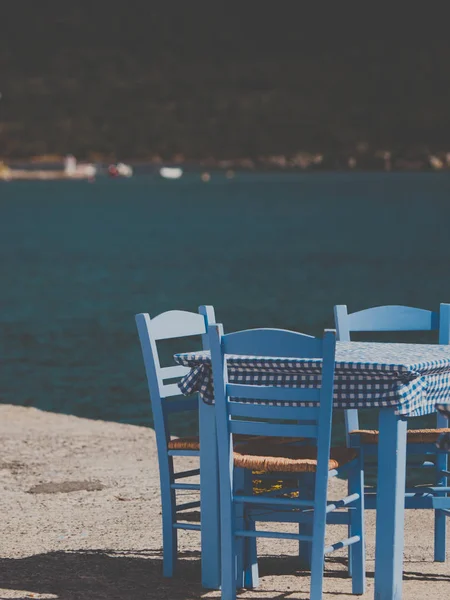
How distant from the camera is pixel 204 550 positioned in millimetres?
5656

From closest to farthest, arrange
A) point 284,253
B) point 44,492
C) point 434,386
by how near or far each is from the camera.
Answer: point 434,386 → point 44,492 → point 284,253

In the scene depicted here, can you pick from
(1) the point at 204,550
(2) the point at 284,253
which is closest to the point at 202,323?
(1) the point at 204,550

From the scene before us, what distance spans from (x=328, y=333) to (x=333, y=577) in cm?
152

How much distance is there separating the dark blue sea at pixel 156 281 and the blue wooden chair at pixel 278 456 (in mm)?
8862

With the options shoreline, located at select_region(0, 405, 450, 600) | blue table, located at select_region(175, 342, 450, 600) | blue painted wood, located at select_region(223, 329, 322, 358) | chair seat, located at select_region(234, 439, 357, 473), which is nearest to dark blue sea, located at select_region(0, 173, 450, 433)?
shoreline, located at select_region(0, 405, 450, 600)

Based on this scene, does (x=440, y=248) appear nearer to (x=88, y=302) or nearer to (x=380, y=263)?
(x=380, y=263)

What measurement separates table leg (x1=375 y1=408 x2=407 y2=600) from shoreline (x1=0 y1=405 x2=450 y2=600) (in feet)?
1.10

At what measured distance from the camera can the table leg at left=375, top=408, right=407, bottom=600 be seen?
16.8 ft

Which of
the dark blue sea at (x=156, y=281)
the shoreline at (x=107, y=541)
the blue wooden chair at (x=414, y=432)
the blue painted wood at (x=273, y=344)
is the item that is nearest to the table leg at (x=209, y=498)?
the shoreline at (x=107, y=541)

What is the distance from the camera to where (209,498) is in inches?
220

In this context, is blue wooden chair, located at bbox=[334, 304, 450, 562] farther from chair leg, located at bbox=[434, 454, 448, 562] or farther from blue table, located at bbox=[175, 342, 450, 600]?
blue table, located at bbox=[175, 342, 450, 600]

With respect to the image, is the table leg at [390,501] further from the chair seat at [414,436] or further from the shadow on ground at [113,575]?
the chair seat at [414,436]

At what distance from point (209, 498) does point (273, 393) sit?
0.74 metres

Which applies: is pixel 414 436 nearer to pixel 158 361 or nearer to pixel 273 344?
pixel 158 361
